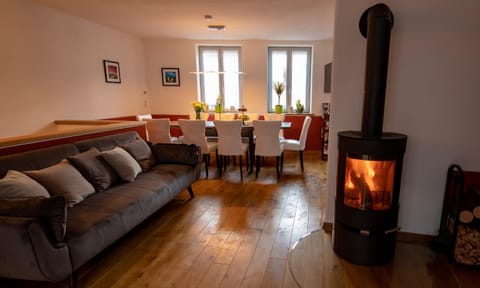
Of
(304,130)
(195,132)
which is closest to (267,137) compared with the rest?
(304,130)

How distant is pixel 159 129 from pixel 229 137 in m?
1.20

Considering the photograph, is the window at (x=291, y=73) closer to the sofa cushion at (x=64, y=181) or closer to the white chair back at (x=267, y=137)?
the white chair back at (x=267, y=137)

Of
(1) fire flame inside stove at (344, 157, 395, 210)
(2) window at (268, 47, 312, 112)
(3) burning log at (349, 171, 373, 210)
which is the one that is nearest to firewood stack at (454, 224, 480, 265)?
(1) fire flame inside stove at (344, 157, 395, 210)

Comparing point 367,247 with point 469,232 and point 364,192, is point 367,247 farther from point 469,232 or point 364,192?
point 469,232

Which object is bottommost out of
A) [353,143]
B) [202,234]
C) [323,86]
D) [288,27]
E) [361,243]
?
[202,234]

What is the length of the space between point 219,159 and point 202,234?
6.45 feet

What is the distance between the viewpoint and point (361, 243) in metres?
1.98

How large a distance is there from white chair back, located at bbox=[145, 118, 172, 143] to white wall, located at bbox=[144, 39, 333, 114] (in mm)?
1777

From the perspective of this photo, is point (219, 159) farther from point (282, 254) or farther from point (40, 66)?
point (40, 66)

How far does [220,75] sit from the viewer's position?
6148mm

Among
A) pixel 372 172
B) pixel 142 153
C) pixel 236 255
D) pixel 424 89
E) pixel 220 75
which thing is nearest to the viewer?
pixel 372 172

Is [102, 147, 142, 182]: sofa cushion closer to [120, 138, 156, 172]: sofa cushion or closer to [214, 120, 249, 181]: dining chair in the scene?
[120, 138, 156, 172]: sofa cushion

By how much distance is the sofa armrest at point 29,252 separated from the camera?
5.00ft

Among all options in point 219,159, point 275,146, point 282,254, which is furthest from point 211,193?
point 282,254
